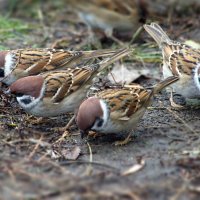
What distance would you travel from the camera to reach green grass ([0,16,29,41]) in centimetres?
829

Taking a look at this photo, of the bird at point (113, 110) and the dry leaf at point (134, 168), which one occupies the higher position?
the bird at point (113, 110)

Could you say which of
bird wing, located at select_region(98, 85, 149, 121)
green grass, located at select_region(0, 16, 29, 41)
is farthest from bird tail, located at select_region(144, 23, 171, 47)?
green grass, located at select_region(0, 16, 29, 41)

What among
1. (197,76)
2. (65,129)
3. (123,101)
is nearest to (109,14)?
(197,76)

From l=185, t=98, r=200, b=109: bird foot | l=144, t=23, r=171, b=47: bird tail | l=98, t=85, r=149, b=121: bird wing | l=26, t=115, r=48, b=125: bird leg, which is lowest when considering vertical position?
l=26, t=115, r=48, b=125: bird leg

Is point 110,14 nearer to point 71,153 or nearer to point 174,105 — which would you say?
point 174,105

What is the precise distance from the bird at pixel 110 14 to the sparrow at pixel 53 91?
114 inches

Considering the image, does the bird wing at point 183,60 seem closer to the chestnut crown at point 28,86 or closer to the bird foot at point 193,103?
the bird foot at point 193,103

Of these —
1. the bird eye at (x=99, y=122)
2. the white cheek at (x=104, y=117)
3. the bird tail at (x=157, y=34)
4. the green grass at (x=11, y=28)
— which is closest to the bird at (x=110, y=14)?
the green grass at (x=11, y=28)

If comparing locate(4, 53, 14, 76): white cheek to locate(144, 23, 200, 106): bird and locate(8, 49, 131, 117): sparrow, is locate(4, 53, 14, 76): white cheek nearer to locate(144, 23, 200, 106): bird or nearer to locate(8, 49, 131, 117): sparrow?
locate(8, 49, 131, 117): sparrow

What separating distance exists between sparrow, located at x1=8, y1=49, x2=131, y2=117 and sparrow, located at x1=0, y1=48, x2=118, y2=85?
53cm

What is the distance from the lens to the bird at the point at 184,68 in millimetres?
5977

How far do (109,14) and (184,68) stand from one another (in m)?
3.07

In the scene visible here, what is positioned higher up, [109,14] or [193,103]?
[109,14]

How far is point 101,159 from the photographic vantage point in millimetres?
5020
